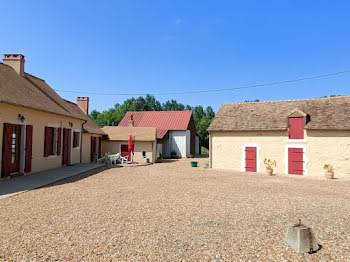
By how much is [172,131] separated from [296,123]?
1638 cm

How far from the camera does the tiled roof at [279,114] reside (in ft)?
49.0

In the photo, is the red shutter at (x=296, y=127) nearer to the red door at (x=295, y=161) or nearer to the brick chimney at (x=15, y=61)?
the red door at (x=295, y=161)

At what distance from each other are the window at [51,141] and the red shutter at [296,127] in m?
14.3

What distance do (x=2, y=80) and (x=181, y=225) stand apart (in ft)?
37.1

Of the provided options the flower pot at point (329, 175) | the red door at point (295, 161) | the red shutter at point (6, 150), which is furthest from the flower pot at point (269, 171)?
the red shutter at point (6, 150)

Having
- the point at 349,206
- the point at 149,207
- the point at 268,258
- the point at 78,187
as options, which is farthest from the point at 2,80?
the point at 349,206

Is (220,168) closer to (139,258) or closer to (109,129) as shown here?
(109,129)

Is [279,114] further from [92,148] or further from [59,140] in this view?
[92,148]

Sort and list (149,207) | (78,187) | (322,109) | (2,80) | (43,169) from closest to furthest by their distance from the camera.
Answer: (149,207)
(78,187)
(2,80)
(43,169)
(322,109)

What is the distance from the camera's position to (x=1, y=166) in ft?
32.2

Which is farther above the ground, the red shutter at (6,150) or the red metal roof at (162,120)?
the red metal roof at (162,120)

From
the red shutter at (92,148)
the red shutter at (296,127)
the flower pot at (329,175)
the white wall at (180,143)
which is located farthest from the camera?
the white wall at (180,143)

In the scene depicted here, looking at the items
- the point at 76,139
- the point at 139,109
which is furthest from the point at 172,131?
the point at 139,109

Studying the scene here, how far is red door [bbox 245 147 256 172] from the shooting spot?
55.0 ft
